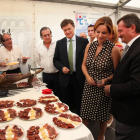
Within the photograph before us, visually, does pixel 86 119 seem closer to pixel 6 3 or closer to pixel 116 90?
pixel 116 90

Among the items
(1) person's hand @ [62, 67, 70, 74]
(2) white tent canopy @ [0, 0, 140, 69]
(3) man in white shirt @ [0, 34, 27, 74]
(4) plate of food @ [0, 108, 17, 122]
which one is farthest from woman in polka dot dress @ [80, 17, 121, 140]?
(2) white tent canopy @ [0, 0, 140, 69]

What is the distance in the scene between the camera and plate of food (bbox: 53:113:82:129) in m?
1.05

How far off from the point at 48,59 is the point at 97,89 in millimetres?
1353

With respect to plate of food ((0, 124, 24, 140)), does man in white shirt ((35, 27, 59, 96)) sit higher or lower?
higher

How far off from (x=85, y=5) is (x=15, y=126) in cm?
366

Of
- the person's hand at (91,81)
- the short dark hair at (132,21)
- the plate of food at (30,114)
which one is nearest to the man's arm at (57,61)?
the person's hand at (91,81)

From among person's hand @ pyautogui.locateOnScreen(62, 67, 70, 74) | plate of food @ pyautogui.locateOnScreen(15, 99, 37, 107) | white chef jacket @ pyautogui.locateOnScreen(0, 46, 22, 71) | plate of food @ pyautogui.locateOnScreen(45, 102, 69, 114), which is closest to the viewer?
plate of food @ pyautogui.locateOnScreen(45, 102, 69, 114)

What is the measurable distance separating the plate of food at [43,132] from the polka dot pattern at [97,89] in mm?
789

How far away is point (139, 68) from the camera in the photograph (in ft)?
3.37

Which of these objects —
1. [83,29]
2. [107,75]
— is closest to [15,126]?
[107,75]

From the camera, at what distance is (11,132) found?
0.97m

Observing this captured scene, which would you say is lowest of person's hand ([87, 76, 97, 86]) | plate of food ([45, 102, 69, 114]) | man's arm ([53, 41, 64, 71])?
plate of food ([45, 102, 69, 114])

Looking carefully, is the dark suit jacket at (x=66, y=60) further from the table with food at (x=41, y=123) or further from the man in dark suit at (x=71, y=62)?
the table with food at (x=41, y=123)

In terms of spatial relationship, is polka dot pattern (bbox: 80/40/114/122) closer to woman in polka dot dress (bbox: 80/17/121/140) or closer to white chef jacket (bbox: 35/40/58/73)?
woman in polka dot dress (bbox: 80/17/121/140)
